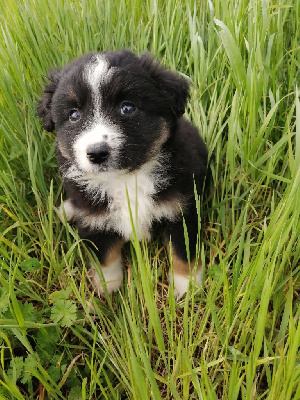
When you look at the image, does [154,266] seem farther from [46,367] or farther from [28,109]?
[28,109]

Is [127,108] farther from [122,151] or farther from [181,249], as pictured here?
[181,249]

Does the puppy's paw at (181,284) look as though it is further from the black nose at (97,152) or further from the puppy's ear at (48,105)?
the puppy's ear at (48,105)

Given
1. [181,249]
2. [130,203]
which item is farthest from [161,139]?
[181,249]

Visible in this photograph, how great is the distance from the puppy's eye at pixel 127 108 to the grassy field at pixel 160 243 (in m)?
0.64

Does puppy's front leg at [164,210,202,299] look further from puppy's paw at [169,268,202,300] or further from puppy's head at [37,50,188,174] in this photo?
puppy's head at [37,50,188,174]

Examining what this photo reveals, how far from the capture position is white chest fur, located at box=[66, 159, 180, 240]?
2.03 m

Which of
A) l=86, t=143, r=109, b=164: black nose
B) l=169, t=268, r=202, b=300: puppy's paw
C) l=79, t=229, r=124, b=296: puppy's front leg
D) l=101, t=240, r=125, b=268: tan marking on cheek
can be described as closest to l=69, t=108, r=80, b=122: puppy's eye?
l=86, t=143, r=109, b=164: black nose

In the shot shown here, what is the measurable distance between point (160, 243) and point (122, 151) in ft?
2.71

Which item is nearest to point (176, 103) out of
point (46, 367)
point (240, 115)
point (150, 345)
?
point (240, 115)

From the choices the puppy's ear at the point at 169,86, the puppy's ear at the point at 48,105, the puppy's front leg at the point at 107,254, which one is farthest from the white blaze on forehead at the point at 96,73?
the puppy's front leg at the point at 107,254

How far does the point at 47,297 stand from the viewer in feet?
6.54

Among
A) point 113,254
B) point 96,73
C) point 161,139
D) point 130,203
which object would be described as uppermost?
point 96,73

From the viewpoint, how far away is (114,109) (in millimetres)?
1770

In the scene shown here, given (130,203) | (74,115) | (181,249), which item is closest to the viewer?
(74,115)
